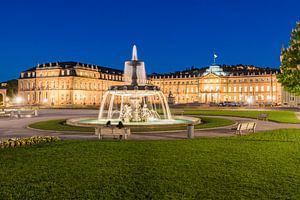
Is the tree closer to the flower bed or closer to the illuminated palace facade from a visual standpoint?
the flower bed

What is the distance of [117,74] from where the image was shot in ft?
508

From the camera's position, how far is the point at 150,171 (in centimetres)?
988

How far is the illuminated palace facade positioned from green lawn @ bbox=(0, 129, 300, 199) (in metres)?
100.0

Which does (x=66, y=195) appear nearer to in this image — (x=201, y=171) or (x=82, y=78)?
(x=201, y=171)

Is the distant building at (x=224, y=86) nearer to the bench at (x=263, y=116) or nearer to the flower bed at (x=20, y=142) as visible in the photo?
the bench at (x=263, y=116)

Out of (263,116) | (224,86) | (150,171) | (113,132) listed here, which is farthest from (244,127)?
(224,86)

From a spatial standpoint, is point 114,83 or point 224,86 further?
point 224,86

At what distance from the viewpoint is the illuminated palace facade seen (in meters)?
130

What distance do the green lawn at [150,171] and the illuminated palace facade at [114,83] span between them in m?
100.0

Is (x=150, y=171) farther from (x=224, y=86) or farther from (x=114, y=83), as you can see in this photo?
(x=224, y=86)

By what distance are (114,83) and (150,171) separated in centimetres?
14100

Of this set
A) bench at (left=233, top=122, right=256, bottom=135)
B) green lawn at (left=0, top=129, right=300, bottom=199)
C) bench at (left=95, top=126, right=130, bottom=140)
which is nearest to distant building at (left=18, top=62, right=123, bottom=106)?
bench at (left=233, top=122, right=256, bottom=135)

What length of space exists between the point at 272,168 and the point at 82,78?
411 feet

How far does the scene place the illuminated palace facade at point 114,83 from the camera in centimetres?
13000
